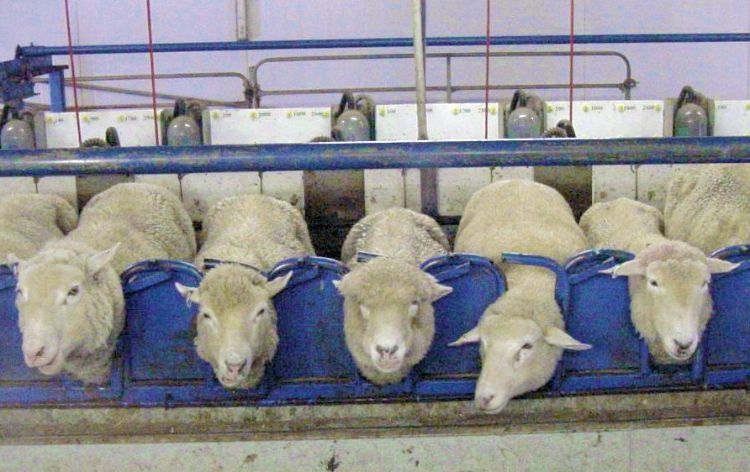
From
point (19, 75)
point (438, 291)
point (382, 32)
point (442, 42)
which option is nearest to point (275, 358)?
point (438, 291)

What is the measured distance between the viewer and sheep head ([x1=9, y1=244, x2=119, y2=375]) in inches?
99.9

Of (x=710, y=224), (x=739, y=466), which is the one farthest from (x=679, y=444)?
(x=710, y=224)

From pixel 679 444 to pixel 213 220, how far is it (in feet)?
8.65

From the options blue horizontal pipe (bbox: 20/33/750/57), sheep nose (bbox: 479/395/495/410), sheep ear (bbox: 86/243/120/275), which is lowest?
sheep nose (bbox: 479/395/495/410)

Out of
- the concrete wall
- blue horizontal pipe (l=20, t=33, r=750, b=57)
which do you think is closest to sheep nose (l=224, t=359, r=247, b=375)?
blue horizontal pipe (l=20, t=33, r=750, b=57)

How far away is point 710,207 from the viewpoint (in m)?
4.04

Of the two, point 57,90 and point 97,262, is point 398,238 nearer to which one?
point 97,262

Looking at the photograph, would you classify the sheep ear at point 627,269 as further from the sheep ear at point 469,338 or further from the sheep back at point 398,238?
the sheep back at point 398,238

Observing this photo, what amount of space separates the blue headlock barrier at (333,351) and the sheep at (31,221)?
1163 millimetres

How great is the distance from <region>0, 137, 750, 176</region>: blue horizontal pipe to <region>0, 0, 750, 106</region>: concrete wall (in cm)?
811

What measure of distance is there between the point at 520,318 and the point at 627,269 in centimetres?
37

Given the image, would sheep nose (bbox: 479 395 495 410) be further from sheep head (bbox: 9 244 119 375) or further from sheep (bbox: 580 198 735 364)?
sheep head (bbox: 9 244 119 375)

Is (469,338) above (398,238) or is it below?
below

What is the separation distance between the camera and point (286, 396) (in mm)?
2773
